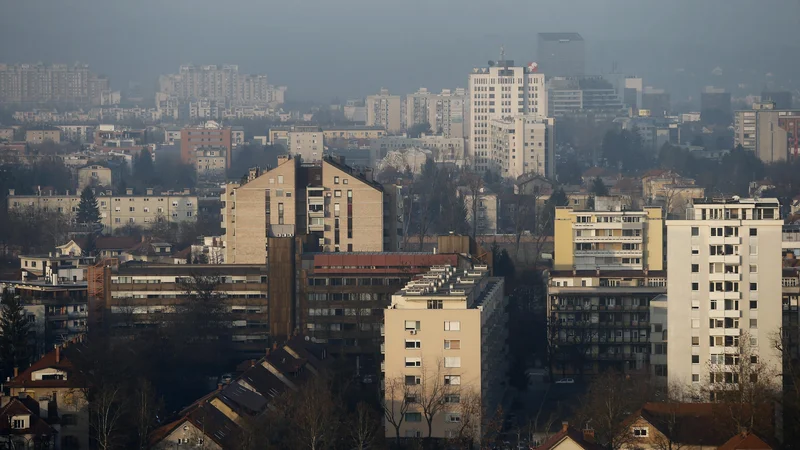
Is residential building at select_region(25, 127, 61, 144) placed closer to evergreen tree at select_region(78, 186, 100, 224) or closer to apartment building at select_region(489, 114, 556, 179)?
apartment building at select_region(489, 114, 556, 179)

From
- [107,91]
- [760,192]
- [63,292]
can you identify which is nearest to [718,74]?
[107,91]

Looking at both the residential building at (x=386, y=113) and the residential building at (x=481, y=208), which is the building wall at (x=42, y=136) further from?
the residential building at (x=481, y=208)

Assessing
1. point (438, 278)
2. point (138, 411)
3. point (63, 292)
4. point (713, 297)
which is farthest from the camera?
point (63, 292)

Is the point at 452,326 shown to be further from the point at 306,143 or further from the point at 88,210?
the point at 306,143

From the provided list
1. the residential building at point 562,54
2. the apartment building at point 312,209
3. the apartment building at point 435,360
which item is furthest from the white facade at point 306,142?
the apartment building at point 435,360

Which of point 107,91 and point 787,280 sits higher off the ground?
point 107,91

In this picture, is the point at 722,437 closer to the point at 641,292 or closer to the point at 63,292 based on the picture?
the point at 641,292

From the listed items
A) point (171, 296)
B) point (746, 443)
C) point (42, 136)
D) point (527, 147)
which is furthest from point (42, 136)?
point (746, 443)
